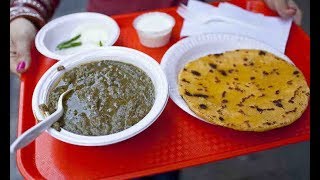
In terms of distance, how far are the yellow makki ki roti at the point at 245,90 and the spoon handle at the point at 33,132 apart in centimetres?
53

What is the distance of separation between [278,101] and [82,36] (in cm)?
106

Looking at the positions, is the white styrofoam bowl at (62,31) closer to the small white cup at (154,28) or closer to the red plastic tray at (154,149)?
the small white cup at (154,28)

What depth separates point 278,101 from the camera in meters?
1.61

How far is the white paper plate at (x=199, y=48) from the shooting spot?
1.77m

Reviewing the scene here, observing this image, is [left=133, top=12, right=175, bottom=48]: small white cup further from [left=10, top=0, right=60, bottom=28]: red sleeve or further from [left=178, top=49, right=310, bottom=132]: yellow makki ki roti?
[left=10, top=0, right=60, bottom=28]: red sleeve

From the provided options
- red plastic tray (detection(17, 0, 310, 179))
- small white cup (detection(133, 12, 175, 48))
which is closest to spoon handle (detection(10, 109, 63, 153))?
red plastic tray (detection(17, 0, 310, 179))

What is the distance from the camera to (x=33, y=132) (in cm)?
130

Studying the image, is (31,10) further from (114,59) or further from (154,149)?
(154,149)

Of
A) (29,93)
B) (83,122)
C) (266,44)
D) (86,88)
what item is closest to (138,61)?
(86,88)

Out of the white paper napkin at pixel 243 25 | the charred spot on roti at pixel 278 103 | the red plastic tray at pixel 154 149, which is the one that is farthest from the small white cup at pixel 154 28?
the charred spot on roti at pixel 278 103

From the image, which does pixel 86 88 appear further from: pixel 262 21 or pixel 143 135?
pixel 262 21

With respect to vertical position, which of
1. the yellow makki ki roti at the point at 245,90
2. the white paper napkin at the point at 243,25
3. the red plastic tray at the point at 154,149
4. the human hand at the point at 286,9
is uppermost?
the human hand at the point at 286,9

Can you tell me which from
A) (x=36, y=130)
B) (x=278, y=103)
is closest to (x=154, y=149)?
(x=36, y=130)

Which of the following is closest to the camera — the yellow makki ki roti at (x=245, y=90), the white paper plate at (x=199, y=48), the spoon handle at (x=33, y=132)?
the spoon handle at (x=33, y=132)
